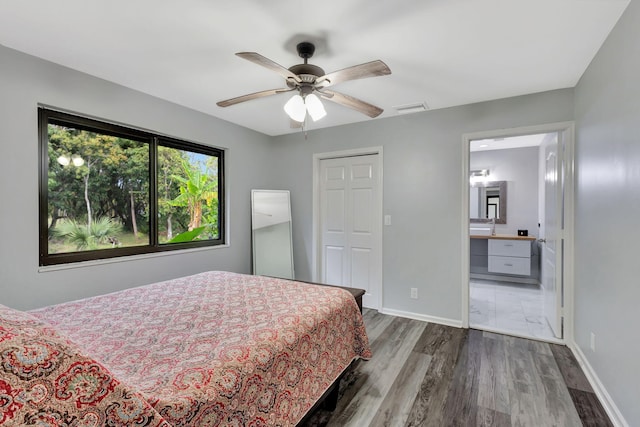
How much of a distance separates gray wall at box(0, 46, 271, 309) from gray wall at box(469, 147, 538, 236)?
5241 mm

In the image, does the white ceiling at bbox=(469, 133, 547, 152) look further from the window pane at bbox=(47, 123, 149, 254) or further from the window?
the window pane at bbox=(47, 123, 149, 254)

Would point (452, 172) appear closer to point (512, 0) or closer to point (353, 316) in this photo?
point (512, 0)

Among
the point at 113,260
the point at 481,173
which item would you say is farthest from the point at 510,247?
the point at 113,260

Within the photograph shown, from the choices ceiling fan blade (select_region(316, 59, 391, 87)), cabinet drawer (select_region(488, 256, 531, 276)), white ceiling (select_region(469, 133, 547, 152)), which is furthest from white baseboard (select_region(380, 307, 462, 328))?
white ceiling (select_region(469, 133, 547, 152))

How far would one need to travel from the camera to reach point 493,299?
13.8 feet

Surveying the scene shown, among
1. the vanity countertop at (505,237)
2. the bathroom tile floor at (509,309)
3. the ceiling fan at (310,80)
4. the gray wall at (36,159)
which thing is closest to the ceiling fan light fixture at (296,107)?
the ceiling fan at (310,80)

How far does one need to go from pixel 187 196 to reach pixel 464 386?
3240 mm

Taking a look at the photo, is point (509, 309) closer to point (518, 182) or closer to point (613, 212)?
point (613, 212)

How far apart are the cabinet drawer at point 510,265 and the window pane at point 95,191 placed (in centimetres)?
534

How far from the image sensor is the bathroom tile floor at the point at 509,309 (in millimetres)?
3123

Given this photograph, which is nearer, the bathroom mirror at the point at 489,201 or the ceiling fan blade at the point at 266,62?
the ceiling fan blade at the point at 266,62

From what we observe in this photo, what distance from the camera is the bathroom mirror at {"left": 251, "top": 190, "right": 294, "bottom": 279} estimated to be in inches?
157

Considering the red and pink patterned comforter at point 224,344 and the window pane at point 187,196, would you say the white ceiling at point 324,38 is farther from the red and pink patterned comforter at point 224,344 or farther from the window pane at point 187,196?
the red and pink patterned comforter at point 224,344

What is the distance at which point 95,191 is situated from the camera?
261 centimetres
